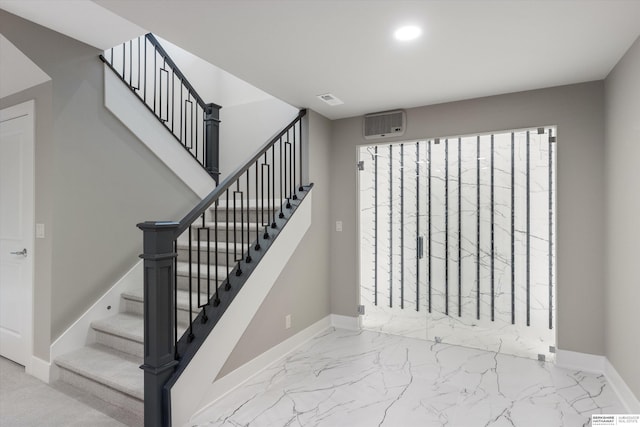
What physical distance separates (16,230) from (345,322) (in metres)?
3.23

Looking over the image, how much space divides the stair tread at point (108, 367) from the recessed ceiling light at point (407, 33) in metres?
2.71

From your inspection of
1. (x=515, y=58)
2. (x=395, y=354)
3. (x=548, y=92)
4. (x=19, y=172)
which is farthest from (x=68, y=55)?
(x=548, y=92)

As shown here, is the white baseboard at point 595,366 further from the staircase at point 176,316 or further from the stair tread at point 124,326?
the stair tread at point 124,326

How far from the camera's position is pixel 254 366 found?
2752 mm

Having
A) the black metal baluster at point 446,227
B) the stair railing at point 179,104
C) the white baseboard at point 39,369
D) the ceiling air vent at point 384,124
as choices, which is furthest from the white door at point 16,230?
the black metal baluster at point 446,227

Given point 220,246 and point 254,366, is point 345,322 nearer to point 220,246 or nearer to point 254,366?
point 254,366

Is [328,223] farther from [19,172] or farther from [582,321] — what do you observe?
[19,172]

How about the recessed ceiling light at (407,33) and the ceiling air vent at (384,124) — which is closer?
the recessed ceiling light at (407,33)

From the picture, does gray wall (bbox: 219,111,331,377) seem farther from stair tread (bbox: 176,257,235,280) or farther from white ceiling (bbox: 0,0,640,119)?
white ceiling (bbox: 0,0,640,119)

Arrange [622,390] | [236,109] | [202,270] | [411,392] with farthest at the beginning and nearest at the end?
[236,109], [202,270], [411,392], [622,390]

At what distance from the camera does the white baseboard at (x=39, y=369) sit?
261 cm

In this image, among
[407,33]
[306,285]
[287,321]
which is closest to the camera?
[407,33]

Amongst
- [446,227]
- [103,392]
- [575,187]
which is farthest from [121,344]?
[575,187]

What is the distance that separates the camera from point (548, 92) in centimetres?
300
